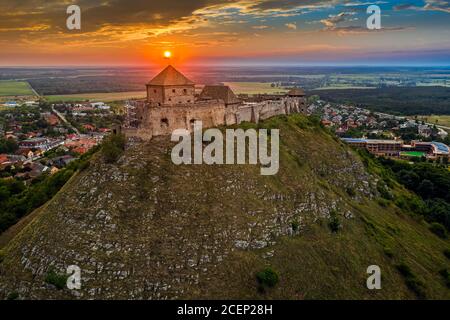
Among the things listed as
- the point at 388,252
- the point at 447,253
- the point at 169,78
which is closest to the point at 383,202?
the point at 447,253

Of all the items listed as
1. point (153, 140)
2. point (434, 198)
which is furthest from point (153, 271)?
point (434, 198)

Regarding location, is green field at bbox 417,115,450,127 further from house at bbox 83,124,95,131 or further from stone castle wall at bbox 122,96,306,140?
stone castle wall at bbox 122,96,306,140

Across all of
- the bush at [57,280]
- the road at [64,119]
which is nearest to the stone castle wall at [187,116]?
the bush at [57,280]

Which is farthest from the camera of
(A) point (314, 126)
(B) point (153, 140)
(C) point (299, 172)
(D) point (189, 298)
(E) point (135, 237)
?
(A) point (314, 126)

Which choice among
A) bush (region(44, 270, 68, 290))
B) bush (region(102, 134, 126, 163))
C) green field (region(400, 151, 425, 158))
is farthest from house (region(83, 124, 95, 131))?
bush (region(44, 270, 68, 290))

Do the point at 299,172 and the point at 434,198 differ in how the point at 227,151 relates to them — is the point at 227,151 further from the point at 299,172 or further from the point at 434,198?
the point at 434,198
